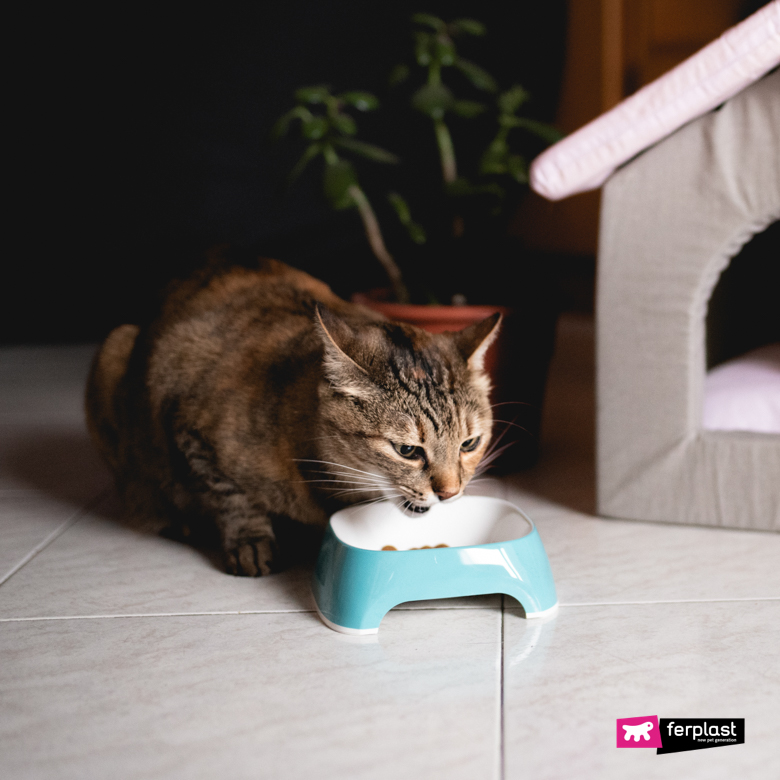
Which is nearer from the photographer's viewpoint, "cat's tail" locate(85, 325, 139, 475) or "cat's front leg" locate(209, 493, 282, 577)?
"cat's front leg" locate(209, 493, 282, 577)

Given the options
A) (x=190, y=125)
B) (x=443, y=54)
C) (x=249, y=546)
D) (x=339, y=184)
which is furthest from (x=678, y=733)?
(x=190, y=125)

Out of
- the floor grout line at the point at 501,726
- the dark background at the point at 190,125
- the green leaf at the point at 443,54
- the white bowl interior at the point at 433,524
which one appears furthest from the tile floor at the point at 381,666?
the dark background at the point at 190,125

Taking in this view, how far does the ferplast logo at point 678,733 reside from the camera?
0.84 m

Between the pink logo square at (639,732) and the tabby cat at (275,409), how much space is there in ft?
1.28

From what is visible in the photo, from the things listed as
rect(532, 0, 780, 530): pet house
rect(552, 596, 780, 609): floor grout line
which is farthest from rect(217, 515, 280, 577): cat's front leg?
rect(532, 0, 780, 530): pet house

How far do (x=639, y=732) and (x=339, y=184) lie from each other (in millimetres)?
1217

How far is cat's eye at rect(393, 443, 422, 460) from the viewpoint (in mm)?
1153

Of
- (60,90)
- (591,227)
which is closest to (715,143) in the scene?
(591,227)

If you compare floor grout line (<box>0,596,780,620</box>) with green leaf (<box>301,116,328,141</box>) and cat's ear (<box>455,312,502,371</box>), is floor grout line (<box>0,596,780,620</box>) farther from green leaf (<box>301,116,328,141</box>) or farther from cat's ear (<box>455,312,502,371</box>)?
green leaf (<box>301,116,328,141</box>)

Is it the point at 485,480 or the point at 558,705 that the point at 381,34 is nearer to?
the point at 485,480

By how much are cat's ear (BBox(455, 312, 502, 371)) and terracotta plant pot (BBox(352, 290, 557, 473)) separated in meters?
0.40

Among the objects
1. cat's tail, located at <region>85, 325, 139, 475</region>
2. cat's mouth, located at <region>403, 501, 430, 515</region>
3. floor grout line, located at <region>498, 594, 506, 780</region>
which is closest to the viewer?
floor grout line, located at <region>498, 594, 506, 780</region>

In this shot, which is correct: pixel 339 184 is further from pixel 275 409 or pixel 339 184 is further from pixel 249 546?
pixel 249 546

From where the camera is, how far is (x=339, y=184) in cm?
169
